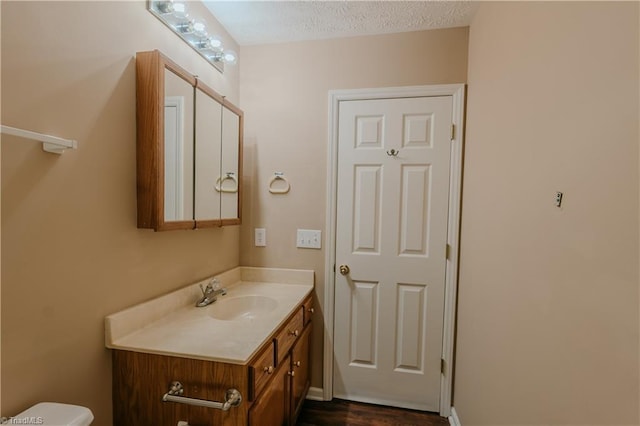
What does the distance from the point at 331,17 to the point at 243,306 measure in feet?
6.14

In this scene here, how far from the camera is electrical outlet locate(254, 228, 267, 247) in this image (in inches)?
86.0

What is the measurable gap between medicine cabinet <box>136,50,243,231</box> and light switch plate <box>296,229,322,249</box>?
0.48 metres

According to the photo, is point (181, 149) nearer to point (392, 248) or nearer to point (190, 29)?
point (190, 29)

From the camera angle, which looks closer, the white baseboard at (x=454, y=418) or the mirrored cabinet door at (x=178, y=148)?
the mirrored cabinet door at (x=178, y=148)

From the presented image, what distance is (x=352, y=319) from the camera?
211cm

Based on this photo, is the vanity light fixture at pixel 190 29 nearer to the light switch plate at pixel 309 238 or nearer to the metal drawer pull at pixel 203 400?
the light switch plate at pixel 309 238

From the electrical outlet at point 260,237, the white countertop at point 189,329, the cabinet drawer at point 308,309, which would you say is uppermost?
the electrical outlet at point 260,237

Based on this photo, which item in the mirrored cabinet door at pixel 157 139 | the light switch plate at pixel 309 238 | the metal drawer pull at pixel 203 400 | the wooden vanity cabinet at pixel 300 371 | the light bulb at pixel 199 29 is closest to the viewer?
the metal drawer pull at pixel 203 400

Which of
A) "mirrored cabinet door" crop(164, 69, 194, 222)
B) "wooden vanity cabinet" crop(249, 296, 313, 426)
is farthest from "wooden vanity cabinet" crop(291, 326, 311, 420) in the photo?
"mirrored cabinet door" crop(164, 69, 194, 222)

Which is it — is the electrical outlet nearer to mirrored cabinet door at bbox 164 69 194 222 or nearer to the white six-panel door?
the white six-panel door

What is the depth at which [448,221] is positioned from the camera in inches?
76.6

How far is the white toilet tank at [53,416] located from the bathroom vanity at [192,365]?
25 cm

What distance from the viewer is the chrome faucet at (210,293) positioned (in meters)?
1.61

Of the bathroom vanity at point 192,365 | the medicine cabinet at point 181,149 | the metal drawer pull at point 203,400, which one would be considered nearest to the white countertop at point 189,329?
the bathroom vanity at point 192,365
